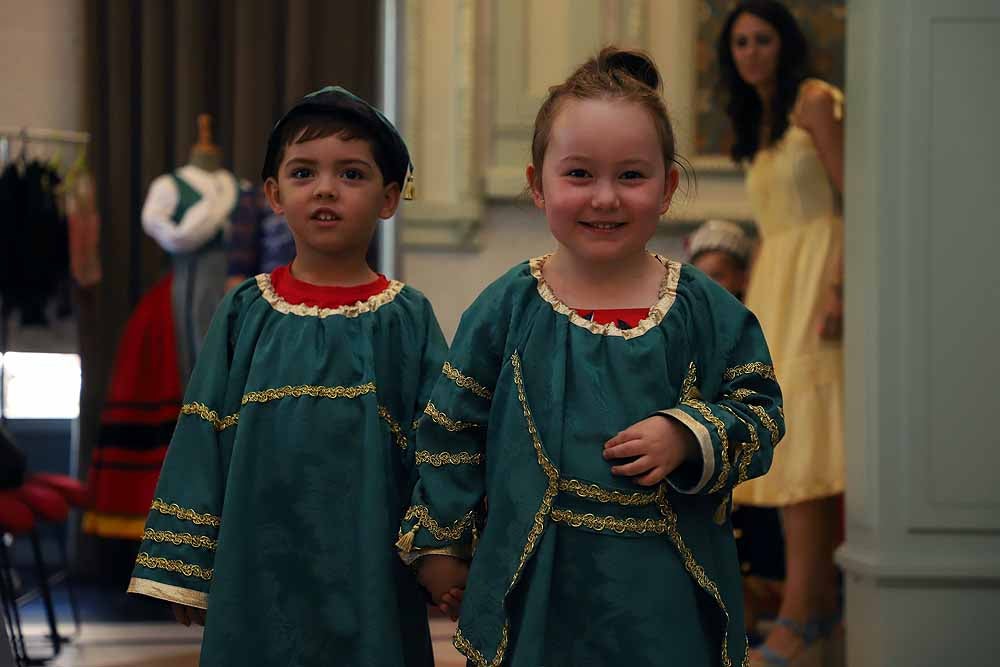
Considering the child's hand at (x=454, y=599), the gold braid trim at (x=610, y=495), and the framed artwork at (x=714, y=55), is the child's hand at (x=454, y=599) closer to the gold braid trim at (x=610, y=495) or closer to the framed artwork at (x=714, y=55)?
the gold braid trim at (x=610, y=495)

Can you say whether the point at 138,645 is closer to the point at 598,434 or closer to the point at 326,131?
the point at 326,131

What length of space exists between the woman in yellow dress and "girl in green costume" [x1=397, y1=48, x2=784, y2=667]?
73.8 inches

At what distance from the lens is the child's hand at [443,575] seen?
5.37ft

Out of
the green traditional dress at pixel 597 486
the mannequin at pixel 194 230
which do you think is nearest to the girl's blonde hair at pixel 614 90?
the green traditional dress at pixel 597 486

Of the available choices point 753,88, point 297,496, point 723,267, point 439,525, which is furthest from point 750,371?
point 723,267

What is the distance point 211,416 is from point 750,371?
808 mm

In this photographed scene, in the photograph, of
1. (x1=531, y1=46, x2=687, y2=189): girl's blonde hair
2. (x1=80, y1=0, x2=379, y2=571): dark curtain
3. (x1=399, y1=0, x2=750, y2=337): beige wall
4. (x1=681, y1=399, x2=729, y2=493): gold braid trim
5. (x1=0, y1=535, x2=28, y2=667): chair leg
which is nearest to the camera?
(x1=681, y1=399, x2=729, y2=493): gold braid trim

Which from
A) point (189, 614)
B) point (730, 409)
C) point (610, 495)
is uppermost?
point (730, 409)

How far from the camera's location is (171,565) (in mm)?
1823

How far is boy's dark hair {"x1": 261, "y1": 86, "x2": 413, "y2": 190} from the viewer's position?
1895 millimetres

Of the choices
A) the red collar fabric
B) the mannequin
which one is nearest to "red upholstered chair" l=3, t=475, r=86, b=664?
the mannequin

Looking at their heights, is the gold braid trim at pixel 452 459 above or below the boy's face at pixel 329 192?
below

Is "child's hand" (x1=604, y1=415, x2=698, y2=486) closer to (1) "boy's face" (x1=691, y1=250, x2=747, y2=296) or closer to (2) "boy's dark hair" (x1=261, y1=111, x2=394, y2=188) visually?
(2) "boy's dark hair" (x1=261, y1=111, x2=394, y2=188)

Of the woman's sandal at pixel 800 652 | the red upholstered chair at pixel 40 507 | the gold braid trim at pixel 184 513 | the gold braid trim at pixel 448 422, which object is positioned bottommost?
the woman's sandal at pixel 800 652
